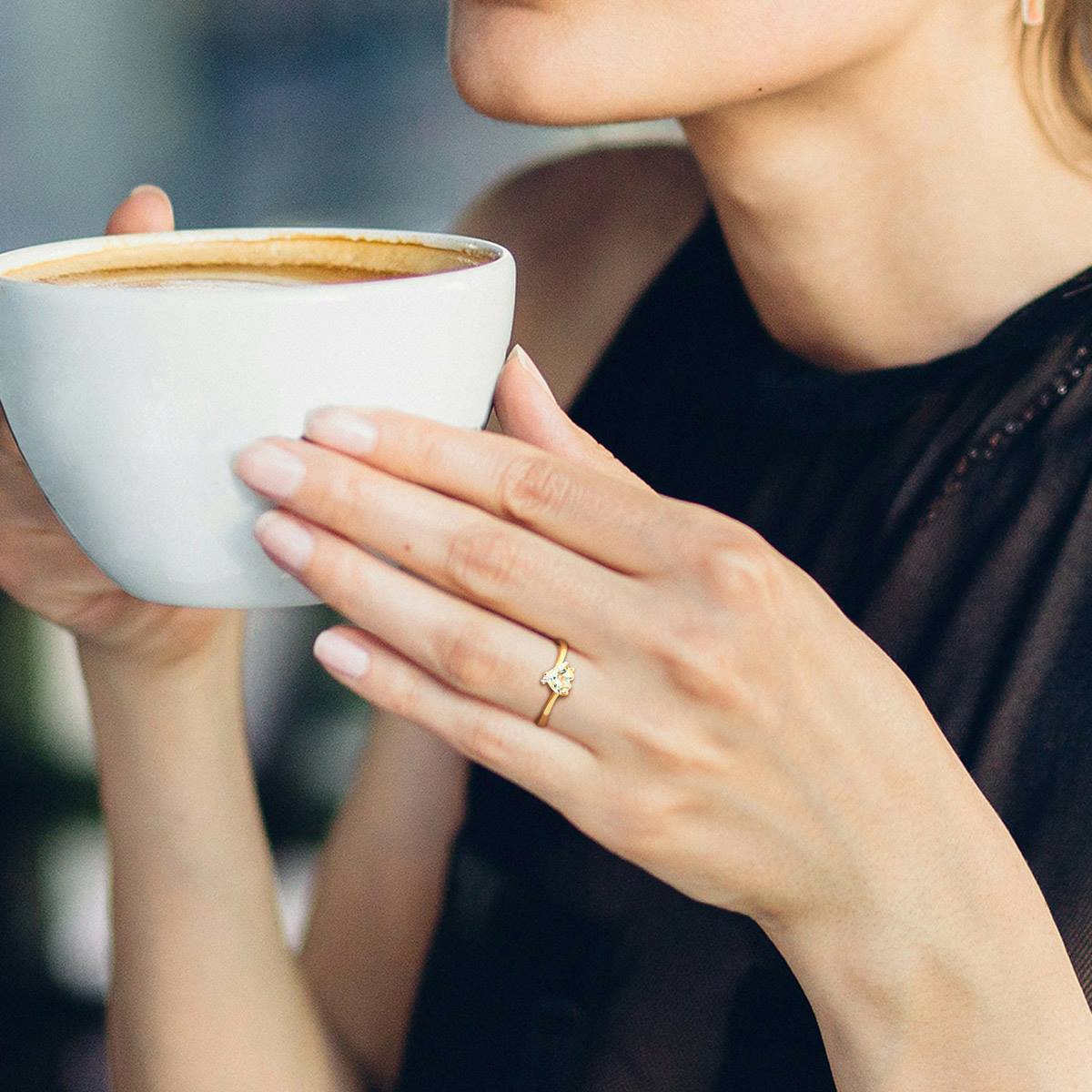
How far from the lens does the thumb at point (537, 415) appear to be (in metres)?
0.50

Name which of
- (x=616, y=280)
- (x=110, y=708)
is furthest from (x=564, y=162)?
(x=110, y=708)

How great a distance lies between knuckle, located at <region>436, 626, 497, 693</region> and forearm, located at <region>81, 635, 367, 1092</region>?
0.38m

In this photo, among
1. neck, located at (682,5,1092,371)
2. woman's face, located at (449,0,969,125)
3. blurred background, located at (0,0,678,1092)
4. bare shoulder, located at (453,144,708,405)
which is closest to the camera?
woman's face, located at (449,0,969,125)

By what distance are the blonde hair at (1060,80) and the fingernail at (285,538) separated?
56 centimetres

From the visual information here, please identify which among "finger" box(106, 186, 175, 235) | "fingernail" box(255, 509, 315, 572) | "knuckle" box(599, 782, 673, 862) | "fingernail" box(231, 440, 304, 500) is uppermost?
"finger" box(106, 186, 175, 235)

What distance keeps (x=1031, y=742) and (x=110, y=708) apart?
0.56 m

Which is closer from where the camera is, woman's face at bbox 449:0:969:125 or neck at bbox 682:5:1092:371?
woman's face at bbox 449:0:969:125

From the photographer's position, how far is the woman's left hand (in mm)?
433

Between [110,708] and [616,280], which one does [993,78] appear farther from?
[110,708]

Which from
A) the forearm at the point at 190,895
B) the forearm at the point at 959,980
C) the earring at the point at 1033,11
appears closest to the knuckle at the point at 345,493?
Result: the forearm at the point at 959,980

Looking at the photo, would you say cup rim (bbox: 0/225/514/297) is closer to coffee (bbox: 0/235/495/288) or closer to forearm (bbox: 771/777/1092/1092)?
coffee (bbox: 0/235/495/288)

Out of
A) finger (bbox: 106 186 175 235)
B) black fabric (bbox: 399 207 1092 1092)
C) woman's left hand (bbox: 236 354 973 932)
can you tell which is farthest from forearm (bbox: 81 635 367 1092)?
woman's left hand (bbox: 236 354 973 932)

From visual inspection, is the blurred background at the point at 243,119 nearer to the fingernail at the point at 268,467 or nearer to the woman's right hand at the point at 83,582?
the woman's right hand at the point at 83,582

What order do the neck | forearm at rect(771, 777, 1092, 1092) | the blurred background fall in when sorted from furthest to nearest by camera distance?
the blurred background < the neck < forearm at rect(771, 777, 1092, 1092)
